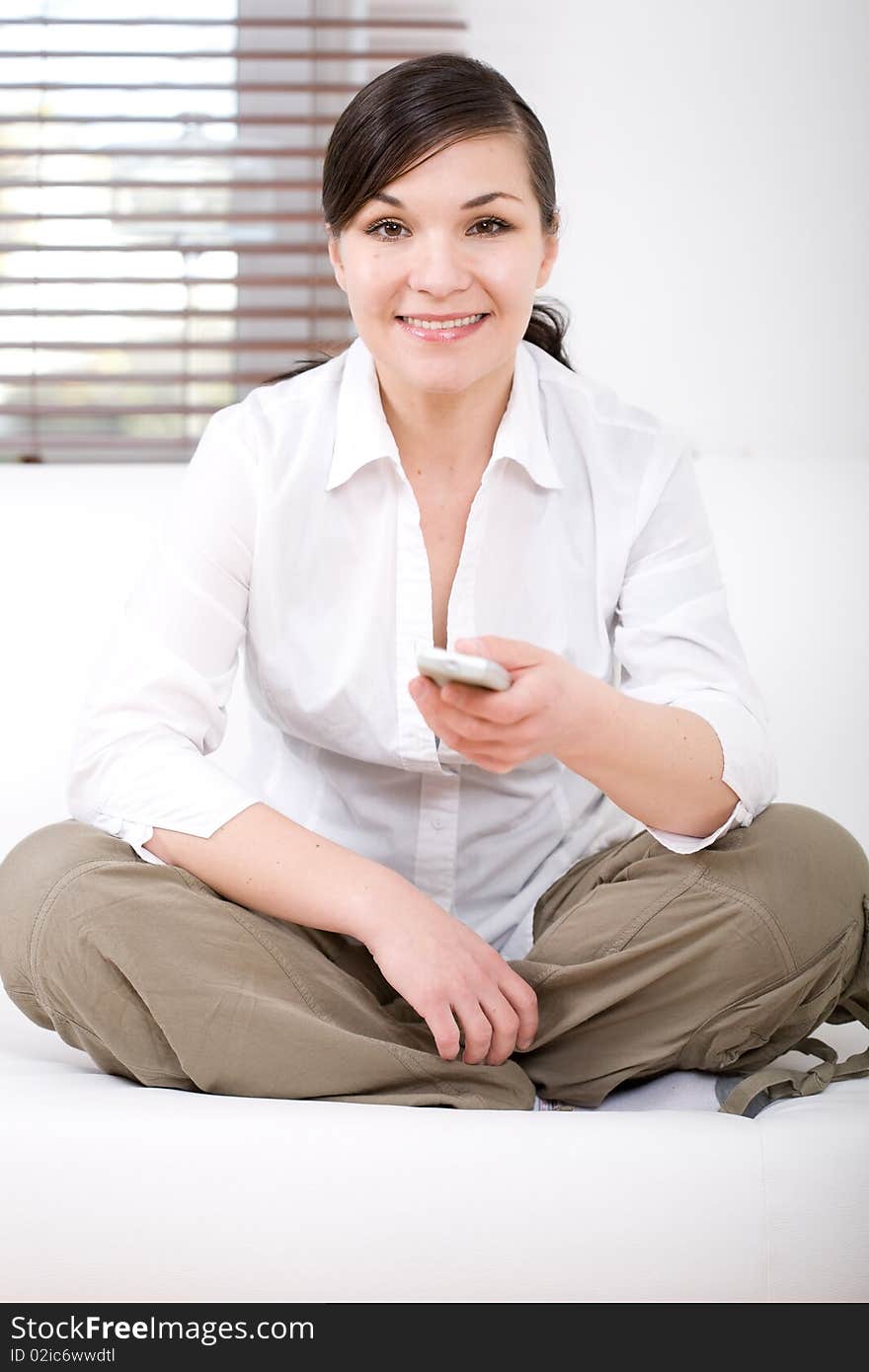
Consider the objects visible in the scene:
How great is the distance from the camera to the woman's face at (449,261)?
3.84 feet

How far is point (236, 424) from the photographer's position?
1.30m

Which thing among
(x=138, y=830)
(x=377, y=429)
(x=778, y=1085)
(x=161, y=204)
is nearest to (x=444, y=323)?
(x=377, y=429)

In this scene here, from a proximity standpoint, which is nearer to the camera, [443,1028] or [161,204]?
[443,1028]

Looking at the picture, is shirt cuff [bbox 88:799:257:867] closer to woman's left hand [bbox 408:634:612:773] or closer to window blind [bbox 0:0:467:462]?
woman's left hand [bbox 408:634:612:773]

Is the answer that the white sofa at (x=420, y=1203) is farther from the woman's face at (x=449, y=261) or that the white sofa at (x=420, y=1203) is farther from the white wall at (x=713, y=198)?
the white wall at (x=713, y=198)

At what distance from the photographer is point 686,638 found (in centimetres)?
124

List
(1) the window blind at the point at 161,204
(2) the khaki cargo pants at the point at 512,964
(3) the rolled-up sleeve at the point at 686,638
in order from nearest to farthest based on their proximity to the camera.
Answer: (2) the khaki cargo pants at the point at 512,964 → (3) the rolled-up sleeve at the point at 686,638 → (1) the window blind at the point at 161,204

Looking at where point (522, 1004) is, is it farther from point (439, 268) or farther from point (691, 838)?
point (439, 268)

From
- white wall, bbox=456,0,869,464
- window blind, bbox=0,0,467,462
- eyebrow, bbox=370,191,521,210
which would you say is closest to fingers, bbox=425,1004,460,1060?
eyebrow, bbox=370,191,521,210

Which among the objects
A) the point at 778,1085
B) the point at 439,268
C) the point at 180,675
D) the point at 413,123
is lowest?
the point at 778,1085

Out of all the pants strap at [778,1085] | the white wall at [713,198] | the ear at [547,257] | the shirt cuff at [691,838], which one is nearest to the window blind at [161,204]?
the white wall at [713,198]

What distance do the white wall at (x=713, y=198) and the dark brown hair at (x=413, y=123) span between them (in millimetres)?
1916

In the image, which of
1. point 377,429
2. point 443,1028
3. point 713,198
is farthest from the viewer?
point 713,198

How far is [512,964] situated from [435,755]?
0.60 ft
